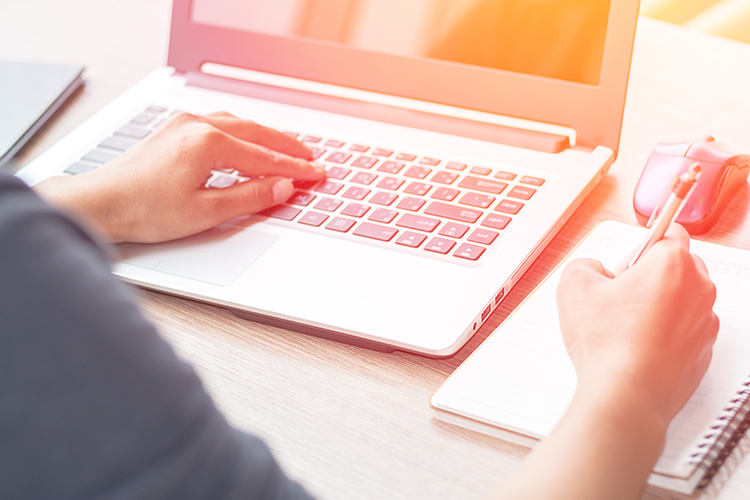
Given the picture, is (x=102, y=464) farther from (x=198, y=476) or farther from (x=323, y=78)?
(x=323, y=78)

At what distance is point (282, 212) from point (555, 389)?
1.08 feet

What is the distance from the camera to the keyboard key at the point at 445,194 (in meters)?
0.66

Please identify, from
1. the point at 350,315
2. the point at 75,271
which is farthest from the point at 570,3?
the point at 75,271

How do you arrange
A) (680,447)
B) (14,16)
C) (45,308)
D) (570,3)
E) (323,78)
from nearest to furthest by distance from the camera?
(45,308), (680,447), (570,3), (323,78), (14,16)

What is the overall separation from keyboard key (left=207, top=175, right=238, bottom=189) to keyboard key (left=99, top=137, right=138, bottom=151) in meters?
0.14

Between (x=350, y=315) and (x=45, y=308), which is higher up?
(x=45, y=308)

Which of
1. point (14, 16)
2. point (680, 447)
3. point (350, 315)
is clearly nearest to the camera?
point (680, 447)

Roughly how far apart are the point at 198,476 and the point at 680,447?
0.30 meters

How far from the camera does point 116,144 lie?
0.79 meters

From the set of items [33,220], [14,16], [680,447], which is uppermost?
[33,220]

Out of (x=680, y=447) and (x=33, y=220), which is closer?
(x=33, y=220)

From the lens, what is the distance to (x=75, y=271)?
0.26m

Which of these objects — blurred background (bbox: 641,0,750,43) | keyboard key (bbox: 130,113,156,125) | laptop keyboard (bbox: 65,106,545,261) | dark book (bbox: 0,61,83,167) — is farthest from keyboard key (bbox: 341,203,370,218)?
blurred background (bbox: 641,0,750,43)

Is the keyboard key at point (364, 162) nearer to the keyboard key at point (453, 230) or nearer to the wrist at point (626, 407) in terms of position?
the keyboard key at point (453, 230)
